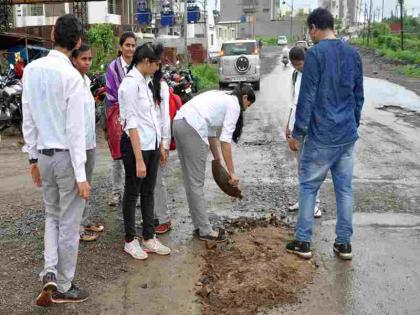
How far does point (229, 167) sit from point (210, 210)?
1.26 meters

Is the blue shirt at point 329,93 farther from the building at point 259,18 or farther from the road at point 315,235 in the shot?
the building at point 259,18

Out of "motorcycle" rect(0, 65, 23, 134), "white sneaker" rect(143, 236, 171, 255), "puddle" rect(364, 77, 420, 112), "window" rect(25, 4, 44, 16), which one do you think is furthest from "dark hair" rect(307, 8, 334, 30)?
"window" rect(25, 4, 44, 16)

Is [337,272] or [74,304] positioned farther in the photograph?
[337,272]

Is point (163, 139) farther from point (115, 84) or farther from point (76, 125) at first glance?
point (76, 125)

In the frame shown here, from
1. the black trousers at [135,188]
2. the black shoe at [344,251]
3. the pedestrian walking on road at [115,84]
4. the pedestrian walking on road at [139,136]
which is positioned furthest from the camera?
the pedestrian walking on road at [115,84]

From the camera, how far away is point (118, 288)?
3840 millimetres

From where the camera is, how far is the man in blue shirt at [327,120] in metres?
4.04

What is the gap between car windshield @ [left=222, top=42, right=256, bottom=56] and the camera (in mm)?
21297

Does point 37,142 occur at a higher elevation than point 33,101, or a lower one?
lower

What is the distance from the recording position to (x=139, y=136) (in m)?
4.18

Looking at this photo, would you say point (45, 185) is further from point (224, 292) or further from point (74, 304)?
point (224, 292)

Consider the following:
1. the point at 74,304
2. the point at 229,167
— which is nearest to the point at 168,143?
the point at 229,167

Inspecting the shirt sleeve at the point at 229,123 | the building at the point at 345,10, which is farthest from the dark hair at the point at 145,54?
the building at the point at 345,10

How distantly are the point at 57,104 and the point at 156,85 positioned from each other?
4.35 ft
